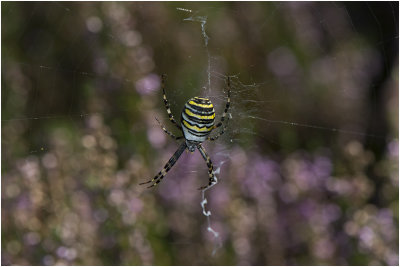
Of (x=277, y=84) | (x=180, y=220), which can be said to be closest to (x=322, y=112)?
(x=277, y=84)

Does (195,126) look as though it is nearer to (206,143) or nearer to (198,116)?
(198,116)

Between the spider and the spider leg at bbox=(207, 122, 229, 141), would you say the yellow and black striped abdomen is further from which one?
the spider leg at bbox=(207, 122, 229, 141)

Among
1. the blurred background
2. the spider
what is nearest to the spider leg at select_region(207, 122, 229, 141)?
the spider

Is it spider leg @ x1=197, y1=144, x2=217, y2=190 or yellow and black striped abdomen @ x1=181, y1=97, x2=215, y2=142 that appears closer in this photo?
yellow and black striped abdomen @ x1=181, y1=97, x2=215, y2=142

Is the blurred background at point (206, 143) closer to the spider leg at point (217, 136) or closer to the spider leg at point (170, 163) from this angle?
the spider leg at point (170, 163)

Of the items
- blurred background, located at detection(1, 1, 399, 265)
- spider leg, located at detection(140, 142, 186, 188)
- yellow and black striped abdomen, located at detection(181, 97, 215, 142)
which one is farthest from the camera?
spider leg, located at detection(140, 142, 186, 188)

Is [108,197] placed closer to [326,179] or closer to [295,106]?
[326,179]
